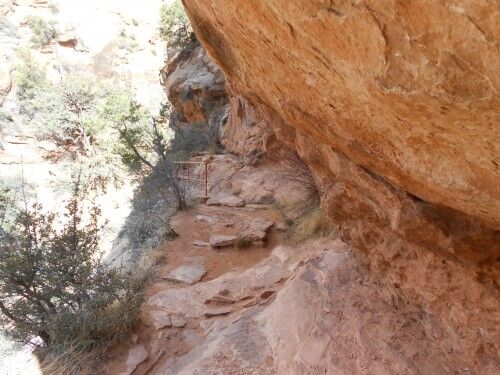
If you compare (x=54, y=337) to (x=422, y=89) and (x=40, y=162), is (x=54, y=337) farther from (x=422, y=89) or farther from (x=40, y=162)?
(x=40, y=162)

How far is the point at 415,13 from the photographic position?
105 cm

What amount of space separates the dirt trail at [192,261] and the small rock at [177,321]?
0.02m

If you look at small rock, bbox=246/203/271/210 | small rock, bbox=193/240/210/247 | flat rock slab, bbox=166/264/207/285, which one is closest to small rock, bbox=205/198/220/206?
small rock, bbox=246/203/271/210

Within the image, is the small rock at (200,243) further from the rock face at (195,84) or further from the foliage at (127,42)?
the foliage at (127,42)

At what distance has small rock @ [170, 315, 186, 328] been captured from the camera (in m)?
4.38

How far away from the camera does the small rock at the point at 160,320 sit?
4379 mm

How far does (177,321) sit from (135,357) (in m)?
0.59

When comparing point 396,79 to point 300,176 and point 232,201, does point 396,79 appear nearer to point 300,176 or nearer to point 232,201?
point 300,176

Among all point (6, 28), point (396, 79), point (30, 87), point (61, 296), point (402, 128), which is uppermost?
point (6, 28)

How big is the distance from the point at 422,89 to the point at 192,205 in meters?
7.84

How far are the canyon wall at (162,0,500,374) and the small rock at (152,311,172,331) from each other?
1.66 metres

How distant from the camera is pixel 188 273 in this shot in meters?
5.77

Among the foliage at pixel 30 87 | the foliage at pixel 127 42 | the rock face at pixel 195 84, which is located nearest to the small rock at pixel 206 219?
the rock face at pixel 195 84

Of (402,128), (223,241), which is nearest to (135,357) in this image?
(223,241)
